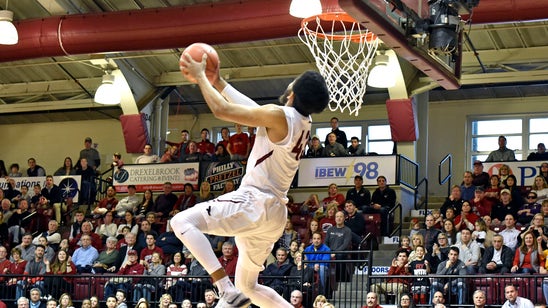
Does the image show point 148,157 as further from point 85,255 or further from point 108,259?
point 108,259

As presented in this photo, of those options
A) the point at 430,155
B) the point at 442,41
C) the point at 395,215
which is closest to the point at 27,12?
the point at 395,215

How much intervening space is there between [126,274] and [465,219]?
6.49m

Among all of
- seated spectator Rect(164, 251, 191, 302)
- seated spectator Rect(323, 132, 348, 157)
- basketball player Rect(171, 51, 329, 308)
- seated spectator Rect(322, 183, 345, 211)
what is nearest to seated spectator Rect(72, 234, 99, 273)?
seated spectator Rect(164, 251, 191, 302)

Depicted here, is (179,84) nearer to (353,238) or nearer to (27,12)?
(27,12)

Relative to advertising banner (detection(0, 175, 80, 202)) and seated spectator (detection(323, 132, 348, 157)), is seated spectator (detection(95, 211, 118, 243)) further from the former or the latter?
seated spectator (detection(323, 132, 348, 157))

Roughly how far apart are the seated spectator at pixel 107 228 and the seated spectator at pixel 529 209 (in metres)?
8.57

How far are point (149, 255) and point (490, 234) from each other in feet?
21.6

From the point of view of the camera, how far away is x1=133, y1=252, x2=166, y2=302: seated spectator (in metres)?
17.5

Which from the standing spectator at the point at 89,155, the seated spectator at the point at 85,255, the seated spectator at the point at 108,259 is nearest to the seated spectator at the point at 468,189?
the seated spectator at the point at 108,259

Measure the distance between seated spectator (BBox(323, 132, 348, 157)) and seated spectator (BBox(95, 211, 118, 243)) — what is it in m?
5.32

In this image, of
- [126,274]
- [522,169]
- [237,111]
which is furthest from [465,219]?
[237,111]

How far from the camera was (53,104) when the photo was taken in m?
27.9

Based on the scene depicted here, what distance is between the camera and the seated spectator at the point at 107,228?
20.9m

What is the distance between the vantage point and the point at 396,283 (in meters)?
16.0
